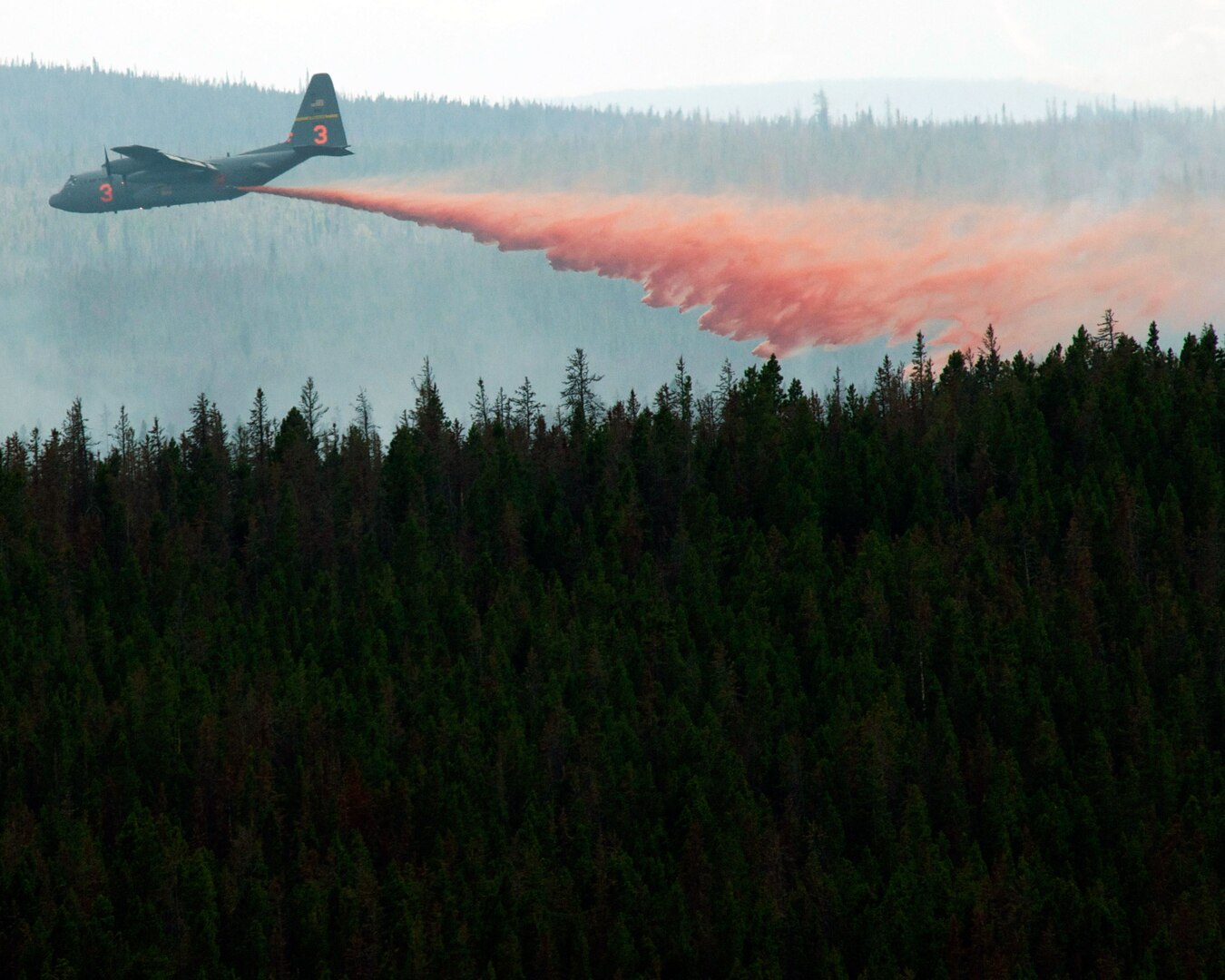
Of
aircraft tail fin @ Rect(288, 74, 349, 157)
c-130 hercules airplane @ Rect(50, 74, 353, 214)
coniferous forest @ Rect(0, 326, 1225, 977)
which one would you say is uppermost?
aircraft tail fin @ Rect(288, 74, 349, 157)

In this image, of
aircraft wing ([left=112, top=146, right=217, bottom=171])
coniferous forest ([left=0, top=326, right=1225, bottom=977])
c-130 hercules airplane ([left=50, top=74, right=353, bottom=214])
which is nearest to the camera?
coniferous forest ([left=0, top=326, right=1225, bottom=977])

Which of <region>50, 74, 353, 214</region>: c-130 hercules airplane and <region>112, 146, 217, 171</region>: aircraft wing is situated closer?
<region>50, 74, 353, 214</region>: c-130 hercules airplane

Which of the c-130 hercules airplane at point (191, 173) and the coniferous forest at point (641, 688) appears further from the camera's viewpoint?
the c-130 hercules airplane at point (191, 173)

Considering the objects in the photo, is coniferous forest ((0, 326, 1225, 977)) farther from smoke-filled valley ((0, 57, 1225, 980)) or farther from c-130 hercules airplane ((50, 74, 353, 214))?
c-130 hercules airplane ((50, 74, 353, 214))

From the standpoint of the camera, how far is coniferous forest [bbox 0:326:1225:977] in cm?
8206

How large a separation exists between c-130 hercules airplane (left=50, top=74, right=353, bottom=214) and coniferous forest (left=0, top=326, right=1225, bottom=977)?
20699 mm

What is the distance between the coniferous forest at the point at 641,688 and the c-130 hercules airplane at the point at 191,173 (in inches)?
815

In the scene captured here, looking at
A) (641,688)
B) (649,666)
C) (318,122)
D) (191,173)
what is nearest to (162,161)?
(191,173)

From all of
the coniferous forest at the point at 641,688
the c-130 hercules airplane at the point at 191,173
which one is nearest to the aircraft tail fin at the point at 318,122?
the c-130 hercules airplane at the point at 191,173

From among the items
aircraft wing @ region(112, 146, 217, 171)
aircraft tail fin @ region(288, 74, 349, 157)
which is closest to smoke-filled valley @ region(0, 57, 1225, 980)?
aircraft tail fin @ region(288, 74, 349, 157)

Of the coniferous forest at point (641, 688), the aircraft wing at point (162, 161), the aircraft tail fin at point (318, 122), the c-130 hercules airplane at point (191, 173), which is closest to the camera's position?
the coniferous forest at point (641, 688)

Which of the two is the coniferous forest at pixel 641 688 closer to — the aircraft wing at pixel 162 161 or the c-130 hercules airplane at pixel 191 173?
the c-130 hercules airplane at pixel 191 173

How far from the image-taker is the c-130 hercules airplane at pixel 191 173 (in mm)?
125375

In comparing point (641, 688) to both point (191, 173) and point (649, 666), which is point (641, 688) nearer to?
point (649, 666)
